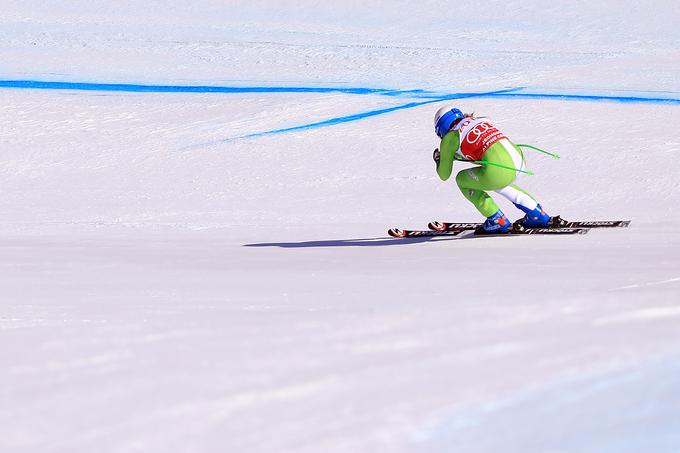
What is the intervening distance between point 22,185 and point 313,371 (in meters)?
7.31

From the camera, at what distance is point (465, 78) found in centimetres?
1232

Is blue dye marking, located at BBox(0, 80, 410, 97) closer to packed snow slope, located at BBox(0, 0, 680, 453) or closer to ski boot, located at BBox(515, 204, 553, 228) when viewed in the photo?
packed snow slope, located at BBox(0, 0, 680, 453)

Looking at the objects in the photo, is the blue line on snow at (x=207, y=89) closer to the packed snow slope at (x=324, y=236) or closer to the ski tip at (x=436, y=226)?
the packed snow slope at (x=324, y=236)

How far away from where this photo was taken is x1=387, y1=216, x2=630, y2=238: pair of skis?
6.51m

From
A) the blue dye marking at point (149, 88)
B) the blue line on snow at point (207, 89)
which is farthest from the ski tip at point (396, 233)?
the blue dye marking at point (149, 88)

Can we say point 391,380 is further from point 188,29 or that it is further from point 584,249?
point 188,29

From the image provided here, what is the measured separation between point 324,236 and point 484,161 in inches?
44.7

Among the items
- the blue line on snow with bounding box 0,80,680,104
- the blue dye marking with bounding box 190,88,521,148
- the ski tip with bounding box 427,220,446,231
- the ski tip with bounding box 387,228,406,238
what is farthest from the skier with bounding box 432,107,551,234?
the blue line on snow with bounding box 0,80,680,104

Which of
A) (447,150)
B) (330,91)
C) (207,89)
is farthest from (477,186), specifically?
(207,89)

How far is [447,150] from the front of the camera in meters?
6.46

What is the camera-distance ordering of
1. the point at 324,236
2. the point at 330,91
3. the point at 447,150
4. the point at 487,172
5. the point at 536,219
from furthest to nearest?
the point at 330,91 → the point at 324,236 → the point at 536,219 → the point at 447,150 → the point at 487,172

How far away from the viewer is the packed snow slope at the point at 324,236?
2.25 meters

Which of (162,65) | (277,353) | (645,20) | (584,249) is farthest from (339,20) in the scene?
(277,353)

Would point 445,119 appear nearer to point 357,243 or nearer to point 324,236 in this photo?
point 357,243
